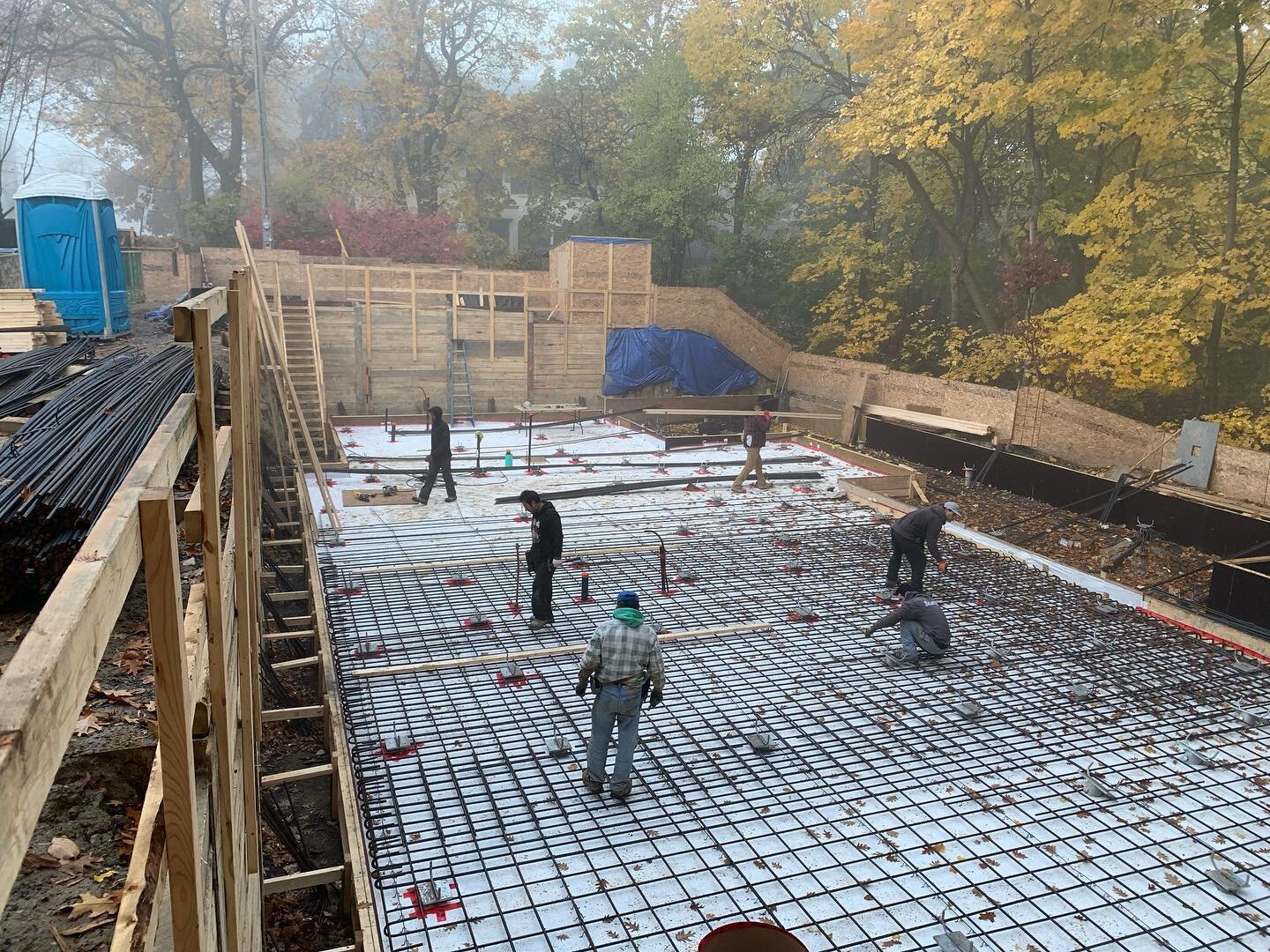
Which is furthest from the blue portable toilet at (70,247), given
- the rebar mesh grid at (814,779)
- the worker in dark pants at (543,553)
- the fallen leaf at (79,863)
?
the fallen leaf at (79,863)

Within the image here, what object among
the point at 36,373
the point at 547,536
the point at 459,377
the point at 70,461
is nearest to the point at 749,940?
the point at 70,461

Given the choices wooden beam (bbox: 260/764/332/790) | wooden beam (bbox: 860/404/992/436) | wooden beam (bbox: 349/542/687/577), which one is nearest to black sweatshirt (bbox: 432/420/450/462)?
wooden beam (bbox: 349/542/687/577)

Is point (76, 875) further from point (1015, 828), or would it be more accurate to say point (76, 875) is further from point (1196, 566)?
point (1196, 566)

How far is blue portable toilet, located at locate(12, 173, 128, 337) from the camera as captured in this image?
1038 centimetres

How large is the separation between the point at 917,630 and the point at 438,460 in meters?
6.92

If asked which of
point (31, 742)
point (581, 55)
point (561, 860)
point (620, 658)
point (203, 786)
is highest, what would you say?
point (581, 55)

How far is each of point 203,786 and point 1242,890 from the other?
549 centimetres

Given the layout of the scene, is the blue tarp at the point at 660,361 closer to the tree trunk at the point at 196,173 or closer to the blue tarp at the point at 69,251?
the blue tarp at the point at 69,251

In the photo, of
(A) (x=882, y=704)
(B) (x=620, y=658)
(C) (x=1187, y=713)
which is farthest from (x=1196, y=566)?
(B) (x=620, y=658)

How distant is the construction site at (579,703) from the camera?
2111 mm

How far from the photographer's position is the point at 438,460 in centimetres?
1151

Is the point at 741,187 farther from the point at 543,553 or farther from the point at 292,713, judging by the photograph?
the point at 292,713

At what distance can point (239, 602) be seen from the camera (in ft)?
11.7

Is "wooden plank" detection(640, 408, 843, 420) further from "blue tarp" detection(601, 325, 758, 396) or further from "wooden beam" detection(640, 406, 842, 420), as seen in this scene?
"blue tarp" detection(601, 325, 758, 396)
